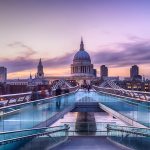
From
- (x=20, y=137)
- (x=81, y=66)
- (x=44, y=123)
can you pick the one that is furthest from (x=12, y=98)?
(x=81, y=66)

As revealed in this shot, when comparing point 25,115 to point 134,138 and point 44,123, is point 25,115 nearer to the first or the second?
point 44,123

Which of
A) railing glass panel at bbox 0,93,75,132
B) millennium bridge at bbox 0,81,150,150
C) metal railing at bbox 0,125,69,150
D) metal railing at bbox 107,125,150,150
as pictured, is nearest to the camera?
metal railing at bbox 0,125,69,150

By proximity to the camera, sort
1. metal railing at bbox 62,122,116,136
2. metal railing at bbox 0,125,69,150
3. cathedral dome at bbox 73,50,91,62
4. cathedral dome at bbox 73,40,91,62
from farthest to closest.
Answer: cathedral dome at bbox 73,50,91,62 → cathedral dome at bbox 73,40,91,62 → metal railing at bbox 62,122,116,136 → metal railing at bbox 0,125,69,150

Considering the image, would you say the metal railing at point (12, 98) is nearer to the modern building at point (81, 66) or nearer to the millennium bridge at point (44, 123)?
the millennium bridge at point (44, 123)

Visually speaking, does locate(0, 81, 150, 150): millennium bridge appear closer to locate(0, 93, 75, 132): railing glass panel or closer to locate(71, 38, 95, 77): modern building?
locate(0, 93, 75, 132): railing glass panel

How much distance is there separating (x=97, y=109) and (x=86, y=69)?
117 metres

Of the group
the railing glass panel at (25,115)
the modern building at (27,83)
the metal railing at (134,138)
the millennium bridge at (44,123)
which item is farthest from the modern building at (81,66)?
the railing glass panel at (25,115)

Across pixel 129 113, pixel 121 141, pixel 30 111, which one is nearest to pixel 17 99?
pixel 30 111

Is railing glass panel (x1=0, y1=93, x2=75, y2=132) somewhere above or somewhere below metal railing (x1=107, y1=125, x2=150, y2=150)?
above

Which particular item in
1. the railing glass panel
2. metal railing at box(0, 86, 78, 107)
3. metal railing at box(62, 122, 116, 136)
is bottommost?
metal railing at box(62, 122, 116, 136)

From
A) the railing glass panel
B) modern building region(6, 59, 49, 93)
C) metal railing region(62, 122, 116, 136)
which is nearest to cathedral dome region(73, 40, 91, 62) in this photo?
modern building region(6, 59, 49, 93)

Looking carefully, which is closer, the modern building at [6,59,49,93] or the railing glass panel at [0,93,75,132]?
the railing glass panel at [0,93,75,132]

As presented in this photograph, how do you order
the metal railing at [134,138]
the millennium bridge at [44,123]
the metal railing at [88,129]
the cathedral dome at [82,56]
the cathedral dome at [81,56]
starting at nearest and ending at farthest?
the millennium bridge at [44,123] < the metal railing at [134,138] < the metal railing at [88,129] < the cathedral dome at [82,56] < the cathedral dome at [81,56]

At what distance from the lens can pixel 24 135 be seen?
950 centimetres
